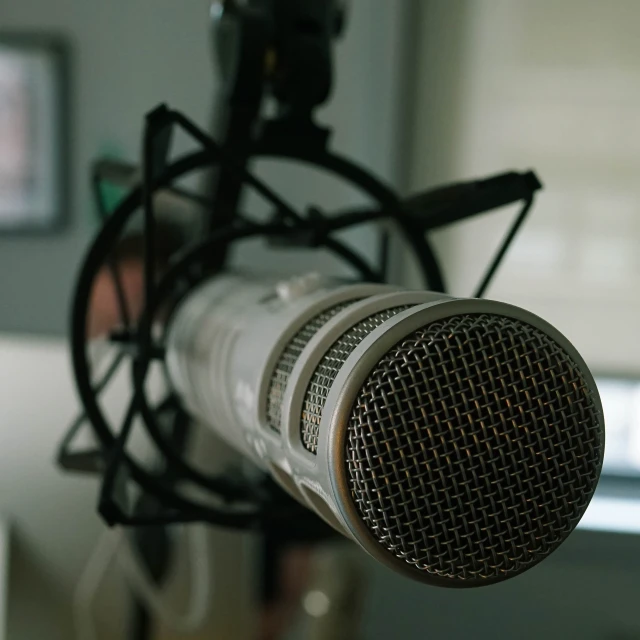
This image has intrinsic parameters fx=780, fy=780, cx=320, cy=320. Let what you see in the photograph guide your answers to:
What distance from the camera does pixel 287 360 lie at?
420mm

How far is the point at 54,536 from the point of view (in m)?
1.22

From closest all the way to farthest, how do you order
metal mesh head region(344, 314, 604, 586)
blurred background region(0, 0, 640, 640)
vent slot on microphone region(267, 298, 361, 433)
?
metal mesh head region(344, 314, 604, 586), vent slot on microphone region(267, 298, 361, 433), blurred background region(0, 0, 640, 640)

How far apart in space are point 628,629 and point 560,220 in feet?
1.97

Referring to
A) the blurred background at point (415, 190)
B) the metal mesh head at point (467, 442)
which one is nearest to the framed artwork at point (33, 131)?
the blurred background at point (415, 190)

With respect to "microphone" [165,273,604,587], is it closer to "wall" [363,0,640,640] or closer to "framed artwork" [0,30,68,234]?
"wall" [363,0,640,640]

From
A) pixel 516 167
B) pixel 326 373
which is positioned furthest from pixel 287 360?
pixel 516 167

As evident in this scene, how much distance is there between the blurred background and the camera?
1109 mm

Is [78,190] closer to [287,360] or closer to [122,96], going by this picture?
[122,96]

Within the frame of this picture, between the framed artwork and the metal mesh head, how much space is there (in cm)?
104

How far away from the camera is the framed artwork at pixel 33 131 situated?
1193 mm

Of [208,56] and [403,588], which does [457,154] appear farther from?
[403,588]

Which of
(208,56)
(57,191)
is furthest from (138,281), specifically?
(208,56)

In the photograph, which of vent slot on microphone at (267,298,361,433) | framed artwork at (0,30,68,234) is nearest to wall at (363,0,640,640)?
framed artwork at (0,30,68,234)

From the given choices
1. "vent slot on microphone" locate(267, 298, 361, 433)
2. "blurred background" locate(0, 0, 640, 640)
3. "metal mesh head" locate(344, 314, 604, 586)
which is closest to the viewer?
"metal mesh head" locate(344, 314, 604, 586)
